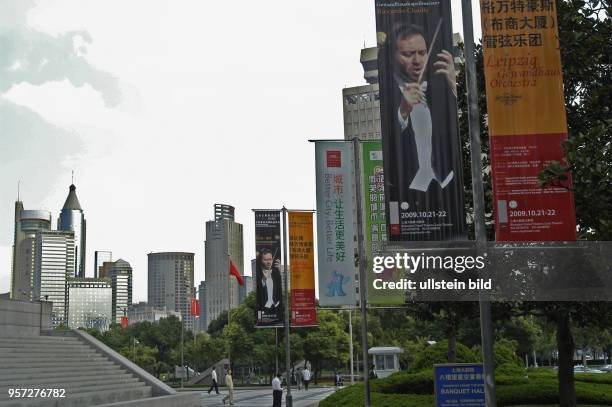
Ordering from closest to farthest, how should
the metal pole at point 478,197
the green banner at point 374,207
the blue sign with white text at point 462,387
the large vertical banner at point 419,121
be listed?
the metal pole at point 478,197 → the blue sign with white text at point 462,387 → the large vertical banner at point 419,121 → the green banner at point 374,207

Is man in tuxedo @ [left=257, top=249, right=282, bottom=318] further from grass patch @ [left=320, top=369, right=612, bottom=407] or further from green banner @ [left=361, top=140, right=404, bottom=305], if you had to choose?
green banner @ [left=361, top=140, right=404, bottom=305]

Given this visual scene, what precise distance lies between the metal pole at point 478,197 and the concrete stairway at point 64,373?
54.0 ft

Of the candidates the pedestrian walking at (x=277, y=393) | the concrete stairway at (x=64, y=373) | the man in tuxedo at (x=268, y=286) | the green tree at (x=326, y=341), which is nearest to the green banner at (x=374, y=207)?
the man in tuxedo at (x=268, y=286)

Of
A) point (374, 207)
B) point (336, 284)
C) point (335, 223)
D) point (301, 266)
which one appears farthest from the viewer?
point (301, 266)

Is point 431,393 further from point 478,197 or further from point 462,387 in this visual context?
point 478,197

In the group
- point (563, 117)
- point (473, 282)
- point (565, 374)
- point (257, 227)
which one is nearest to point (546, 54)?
point (563, 117)

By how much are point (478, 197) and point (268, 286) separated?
21028mm

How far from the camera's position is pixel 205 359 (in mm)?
92500

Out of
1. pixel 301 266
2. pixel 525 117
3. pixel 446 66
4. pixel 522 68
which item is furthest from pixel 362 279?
pixel 522 68

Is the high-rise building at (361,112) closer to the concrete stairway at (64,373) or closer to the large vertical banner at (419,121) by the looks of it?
the concrete stairway at (64,373)

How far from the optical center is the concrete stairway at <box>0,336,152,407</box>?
80.7ft

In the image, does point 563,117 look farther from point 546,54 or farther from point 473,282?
point 473,282

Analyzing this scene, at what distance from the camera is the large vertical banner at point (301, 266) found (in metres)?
29.2

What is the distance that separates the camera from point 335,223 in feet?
79.9
